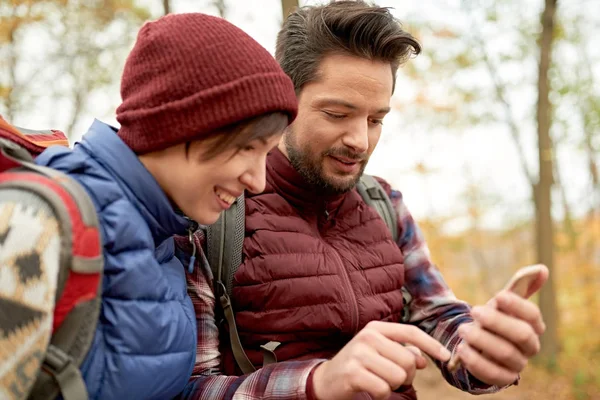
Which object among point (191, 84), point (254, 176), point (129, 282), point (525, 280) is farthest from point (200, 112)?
point (525, 280)

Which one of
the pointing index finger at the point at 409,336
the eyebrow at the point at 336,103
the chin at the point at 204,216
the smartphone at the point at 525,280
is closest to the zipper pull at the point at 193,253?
the chin at the point at 204,216

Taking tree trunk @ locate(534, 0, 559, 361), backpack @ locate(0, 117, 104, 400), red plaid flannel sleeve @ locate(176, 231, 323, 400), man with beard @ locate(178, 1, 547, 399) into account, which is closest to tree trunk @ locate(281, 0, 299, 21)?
man with beard @ locate(178, 1, 547, 399)

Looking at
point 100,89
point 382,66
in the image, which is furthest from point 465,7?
point 382,66

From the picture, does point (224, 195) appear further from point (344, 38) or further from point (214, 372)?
point (344, 38)

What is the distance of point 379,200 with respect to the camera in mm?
2457

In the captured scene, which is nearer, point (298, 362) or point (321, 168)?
point (298, 362)

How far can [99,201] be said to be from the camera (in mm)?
1337

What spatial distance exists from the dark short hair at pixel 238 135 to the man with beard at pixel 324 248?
521mm

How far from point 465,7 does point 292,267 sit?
10928 millimetres

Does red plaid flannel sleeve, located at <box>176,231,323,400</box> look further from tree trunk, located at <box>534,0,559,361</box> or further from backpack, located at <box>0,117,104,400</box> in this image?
tree trunk, located at <box>534,0,559,361</box>

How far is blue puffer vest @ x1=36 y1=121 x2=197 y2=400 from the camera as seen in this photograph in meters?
1.31

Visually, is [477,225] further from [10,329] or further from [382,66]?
[10,329]

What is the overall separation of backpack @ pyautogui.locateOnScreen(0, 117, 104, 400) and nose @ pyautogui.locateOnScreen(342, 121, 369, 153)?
1145 millimetres

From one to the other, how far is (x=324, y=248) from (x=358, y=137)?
465 mm
